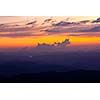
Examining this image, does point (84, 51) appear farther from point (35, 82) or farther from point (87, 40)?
point (35, 82)

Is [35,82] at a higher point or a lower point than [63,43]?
lower
